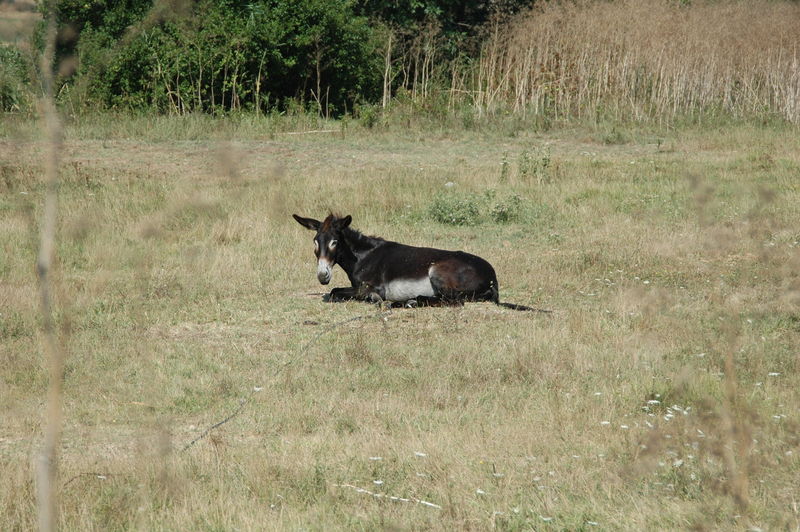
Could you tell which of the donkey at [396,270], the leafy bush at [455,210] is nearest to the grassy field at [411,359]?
the leafy bush at [455,210]

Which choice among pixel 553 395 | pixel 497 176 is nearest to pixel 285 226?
pixel 497 176

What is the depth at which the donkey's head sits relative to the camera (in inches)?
359

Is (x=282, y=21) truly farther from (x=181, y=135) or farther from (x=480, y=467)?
(x=480, y=467)

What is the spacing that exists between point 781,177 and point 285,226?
828 cm

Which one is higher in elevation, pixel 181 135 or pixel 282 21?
pixel 282 21

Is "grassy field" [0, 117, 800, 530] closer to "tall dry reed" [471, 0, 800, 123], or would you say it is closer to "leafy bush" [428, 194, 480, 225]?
"leafy bush" [428, 194, 480, 225]

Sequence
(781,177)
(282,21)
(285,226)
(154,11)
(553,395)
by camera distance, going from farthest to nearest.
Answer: (282,21), (781,177), (285,226), (553,395), (154,11)

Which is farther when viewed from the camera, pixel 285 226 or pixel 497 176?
pixel 497 176

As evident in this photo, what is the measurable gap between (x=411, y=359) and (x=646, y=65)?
16.4 meters

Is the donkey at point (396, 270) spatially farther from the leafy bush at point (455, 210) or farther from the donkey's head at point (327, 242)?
the leafy bush at point (455, 210)

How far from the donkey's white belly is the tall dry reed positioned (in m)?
13.1

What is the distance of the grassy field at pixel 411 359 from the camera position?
4.46 metres

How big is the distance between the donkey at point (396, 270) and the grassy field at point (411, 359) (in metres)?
0.31

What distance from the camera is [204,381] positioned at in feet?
21.9
